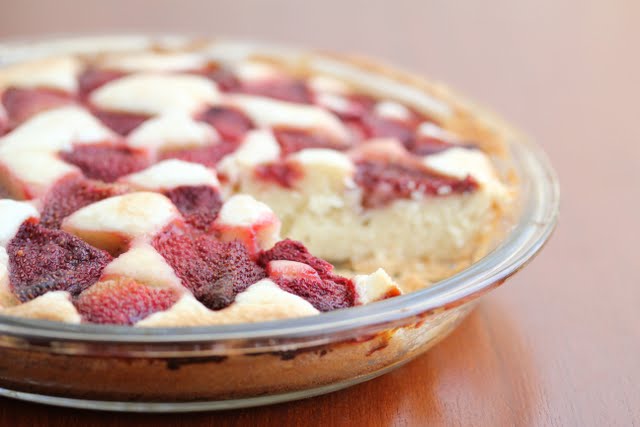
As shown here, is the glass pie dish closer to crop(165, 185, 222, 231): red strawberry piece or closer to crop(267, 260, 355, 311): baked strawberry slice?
crop(267, 260, 355, 311): baked strawberry slice

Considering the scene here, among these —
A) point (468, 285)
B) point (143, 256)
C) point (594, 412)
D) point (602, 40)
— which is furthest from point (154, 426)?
point (602, 40)

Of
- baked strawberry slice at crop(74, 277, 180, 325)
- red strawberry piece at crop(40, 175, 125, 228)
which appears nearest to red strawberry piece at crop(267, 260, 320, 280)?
baked strawberry slice at crop(74, 277, 180, 325)

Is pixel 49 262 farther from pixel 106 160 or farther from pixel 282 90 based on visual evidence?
pixel 282 90

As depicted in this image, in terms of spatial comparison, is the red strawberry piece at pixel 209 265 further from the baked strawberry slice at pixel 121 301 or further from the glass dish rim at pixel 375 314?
the glass dish rim at pixel 375 314

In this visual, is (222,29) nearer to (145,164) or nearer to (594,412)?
(145,164)

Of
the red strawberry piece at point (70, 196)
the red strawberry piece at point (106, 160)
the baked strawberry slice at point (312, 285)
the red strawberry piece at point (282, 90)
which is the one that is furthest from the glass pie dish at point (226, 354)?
the red strawberry piece at point (282, 90)

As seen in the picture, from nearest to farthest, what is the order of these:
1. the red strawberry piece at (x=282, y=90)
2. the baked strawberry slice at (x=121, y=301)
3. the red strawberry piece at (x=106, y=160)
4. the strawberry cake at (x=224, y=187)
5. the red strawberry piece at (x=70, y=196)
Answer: the baked strawberry slice at (x=121, y=301) → the strawberry cake at (x=224, y=187) → the red strawberry piece at (x=70, y=196) → the red strawberry piece at (x=106, y=160) → the red strawberry piece at (x=282, y=90)

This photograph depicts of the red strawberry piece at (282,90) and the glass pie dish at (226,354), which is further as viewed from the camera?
the red strawberry piece at (282,90)
